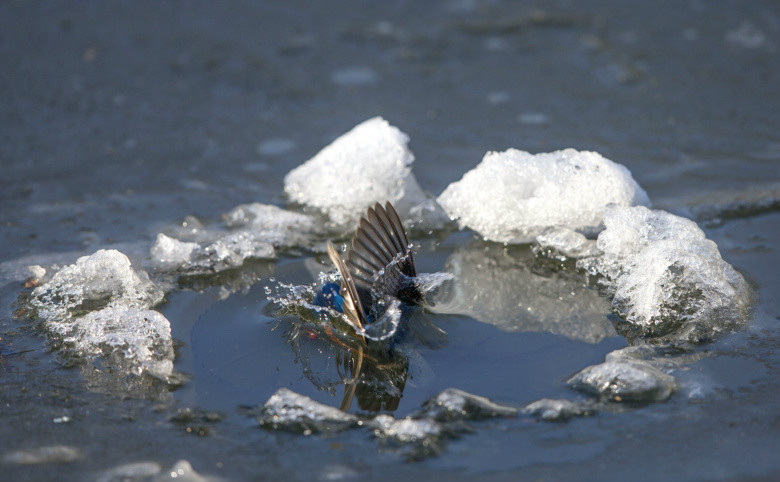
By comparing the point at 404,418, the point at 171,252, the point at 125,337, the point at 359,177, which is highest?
the point at 359,177

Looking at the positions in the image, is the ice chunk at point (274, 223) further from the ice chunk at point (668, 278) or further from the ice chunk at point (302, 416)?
the ice chunk at point (668, 278)

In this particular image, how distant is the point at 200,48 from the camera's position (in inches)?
183

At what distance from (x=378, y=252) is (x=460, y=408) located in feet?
1.87

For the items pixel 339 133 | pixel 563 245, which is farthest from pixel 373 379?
pixel 339 133

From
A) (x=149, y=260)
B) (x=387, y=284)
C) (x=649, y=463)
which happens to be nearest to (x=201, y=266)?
(x=149, y=260)

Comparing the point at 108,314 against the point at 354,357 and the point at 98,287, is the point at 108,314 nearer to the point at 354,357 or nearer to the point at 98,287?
the point at 98,287

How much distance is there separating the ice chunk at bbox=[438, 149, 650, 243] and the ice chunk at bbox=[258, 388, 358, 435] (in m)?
1.25

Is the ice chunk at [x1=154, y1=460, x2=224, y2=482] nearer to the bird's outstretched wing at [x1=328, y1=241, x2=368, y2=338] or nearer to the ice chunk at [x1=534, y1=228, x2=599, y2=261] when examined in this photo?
the bird's outstretched wing at [x1=328, y1=241, x2=368, y2=338]

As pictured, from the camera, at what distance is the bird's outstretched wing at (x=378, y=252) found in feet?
7.43

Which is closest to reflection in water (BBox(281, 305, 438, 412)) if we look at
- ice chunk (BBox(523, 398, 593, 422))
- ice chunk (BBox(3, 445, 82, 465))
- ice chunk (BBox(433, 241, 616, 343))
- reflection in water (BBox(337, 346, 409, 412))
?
reflection in water (BBox(337, 346, 409, 412))

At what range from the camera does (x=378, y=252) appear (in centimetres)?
230

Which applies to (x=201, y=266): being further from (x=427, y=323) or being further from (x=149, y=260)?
(x=427, y=323)

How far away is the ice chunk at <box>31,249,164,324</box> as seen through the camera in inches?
100

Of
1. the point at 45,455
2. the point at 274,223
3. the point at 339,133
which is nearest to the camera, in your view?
the point at 45,455
